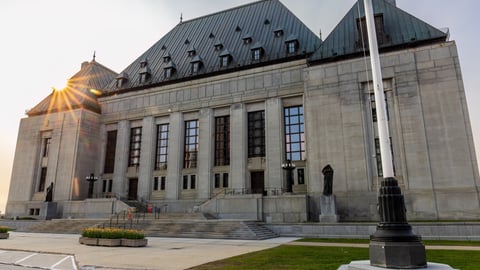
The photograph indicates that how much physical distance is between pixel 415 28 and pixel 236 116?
19.2 m

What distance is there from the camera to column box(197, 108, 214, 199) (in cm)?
3472

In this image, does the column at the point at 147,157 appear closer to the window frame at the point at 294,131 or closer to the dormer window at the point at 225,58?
the dormer window at the point at 225,58

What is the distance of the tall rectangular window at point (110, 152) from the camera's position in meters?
41.2

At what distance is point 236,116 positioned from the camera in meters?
35.3

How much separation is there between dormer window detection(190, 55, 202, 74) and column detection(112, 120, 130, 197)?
11.0 m

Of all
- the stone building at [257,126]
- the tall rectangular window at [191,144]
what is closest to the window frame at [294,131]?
the stone building at [257,126]

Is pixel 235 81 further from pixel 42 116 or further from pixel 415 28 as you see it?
pixel 42 116

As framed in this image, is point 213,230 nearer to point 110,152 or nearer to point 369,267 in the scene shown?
point 369,267

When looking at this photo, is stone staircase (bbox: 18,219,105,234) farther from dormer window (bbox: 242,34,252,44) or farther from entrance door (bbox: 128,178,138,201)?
dormer window (bbox: 242,34,252,44)

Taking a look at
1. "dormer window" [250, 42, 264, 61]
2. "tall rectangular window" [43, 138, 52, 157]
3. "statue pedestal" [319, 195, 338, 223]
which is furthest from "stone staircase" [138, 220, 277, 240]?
"tall rectangular window" [43, 138, 52, 157]

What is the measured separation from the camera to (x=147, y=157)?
126 ft

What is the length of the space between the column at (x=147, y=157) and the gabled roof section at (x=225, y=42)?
18.0 ft

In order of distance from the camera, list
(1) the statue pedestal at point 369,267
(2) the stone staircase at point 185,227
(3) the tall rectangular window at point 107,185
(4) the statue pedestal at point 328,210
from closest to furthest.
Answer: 1. (1) the statue pedestal at point 369,267
2. (2) the stone staircase at point 185,227
3. (4) the statue pedestal at point 328,210
4. (3) the tall rectangular window at point 107,185

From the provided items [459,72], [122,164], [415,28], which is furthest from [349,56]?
[122,164]
